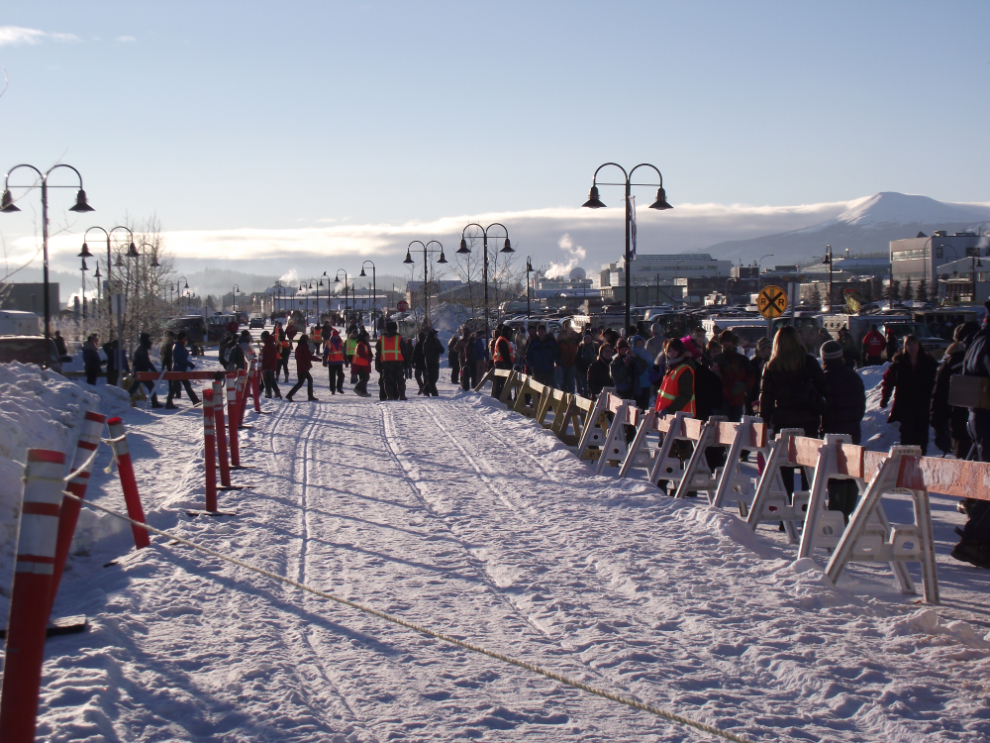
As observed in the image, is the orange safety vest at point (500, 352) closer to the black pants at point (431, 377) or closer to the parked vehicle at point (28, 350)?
the black pants at point (431, 377)

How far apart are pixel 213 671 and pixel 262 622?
0.82 meters

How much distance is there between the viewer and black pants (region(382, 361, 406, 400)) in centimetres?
2248

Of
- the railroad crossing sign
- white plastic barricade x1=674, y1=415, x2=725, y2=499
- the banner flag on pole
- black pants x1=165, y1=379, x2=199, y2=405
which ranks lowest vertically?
black pants x1=165, y1=379, x2=199, y2=405

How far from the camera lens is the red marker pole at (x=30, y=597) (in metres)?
3.12

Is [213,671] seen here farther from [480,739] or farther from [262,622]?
[480,739]

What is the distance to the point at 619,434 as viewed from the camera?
1158 centimetres

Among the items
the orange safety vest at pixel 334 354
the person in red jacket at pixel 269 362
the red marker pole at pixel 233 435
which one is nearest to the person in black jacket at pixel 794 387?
the red marker pole at pixel 233 435

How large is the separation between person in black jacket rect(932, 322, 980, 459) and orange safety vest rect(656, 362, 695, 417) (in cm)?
255

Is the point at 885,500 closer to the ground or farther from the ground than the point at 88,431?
closer to the ground

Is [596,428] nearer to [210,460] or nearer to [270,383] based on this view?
[210,460]

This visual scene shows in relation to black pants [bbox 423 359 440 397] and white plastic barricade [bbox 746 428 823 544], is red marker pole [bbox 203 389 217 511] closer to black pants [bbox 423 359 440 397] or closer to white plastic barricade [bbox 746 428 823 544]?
white plastic barricade [bbox 746 428 823 544]

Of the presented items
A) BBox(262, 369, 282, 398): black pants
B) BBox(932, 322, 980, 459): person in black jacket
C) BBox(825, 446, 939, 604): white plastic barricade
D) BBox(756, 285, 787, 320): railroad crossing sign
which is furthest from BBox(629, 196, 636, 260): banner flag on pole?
BBox(825, 446, 939, 604): white plastic barricade

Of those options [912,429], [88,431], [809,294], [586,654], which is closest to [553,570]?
[586,654]

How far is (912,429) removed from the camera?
1080 cm
